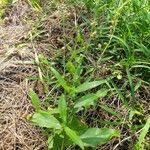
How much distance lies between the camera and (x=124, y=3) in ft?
7.75

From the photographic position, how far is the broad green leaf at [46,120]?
178 cm

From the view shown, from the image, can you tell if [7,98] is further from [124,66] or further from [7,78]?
[124,66]

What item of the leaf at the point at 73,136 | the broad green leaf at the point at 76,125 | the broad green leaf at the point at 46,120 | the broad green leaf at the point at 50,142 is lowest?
the broad green leaf at the point at 50,142

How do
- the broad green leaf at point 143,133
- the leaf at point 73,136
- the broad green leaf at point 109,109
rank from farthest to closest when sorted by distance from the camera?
the broad green leaf at point 109,109 → the broad green leaf at point 143,133 → the leaf at point 73,136

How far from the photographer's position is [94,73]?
2273 mm

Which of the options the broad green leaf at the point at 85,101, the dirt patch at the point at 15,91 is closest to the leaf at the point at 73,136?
the broad green leaf at the point at 85,101

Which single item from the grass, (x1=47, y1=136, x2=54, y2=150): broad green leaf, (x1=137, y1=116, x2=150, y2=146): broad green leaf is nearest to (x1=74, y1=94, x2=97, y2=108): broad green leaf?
the grass

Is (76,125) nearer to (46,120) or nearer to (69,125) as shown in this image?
(69,125)

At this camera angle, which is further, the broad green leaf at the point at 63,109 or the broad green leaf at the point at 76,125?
the broad green leaf at the point at 76,125

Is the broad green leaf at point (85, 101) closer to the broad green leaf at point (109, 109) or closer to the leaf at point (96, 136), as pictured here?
the leaf at point (96, 136)

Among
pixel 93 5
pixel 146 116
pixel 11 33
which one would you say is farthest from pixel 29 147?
pixel 93 5

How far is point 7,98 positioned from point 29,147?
1.05ft

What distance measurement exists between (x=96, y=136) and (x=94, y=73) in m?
0.53

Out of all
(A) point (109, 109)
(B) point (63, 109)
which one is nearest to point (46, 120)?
(B) point (63, 109)
